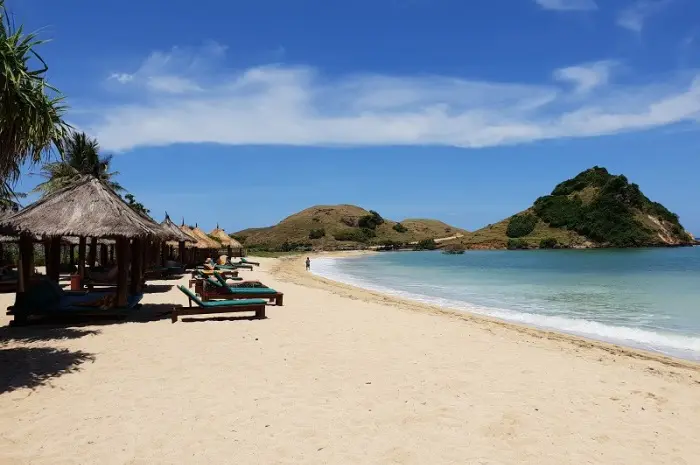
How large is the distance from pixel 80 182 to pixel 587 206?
10391 centimetres

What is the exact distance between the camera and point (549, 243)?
302 ft

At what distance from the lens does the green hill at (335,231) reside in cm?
10681

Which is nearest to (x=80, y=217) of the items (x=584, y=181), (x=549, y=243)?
(x=549, y=243)

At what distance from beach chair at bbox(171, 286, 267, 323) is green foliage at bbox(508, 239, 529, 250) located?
3521 inches

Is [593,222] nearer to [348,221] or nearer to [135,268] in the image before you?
[348,221]

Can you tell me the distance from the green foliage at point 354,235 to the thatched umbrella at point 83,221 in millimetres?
99705

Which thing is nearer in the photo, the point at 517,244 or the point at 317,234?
the point at 517,244

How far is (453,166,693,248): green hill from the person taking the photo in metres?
92.5

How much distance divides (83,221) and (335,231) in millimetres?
107308

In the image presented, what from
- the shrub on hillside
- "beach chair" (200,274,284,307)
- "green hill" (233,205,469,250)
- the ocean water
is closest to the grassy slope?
"green hill" (233,205,469,250)

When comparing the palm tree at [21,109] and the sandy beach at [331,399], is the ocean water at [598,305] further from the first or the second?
the palm tree at [21,109]

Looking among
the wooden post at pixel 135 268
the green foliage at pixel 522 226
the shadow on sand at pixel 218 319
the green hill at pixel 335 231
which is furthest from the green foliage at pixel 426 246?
the shadow on sand at pixel 218 319

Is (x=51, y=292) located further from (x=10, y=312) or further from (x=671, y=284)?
(x=671, y=284)

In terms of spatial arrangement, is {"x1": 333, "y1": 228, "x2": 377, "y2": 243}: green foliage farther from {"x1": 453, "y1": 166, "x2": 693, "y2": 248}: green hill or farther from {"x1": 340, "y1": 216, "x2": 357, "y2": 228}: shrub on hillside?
{"x1": 453, "y1": 166, "x2": 693, "y2": 248}: green hill
